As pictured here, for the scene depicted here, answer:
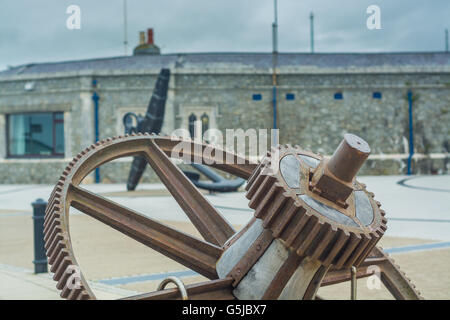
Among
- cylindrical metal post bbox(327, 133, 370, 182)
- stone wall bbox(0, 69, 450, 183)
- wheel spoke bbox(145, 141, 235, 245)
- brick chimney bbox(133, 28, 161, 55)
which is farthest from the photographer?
brick chimney bbox(133, 28, 161, 55)

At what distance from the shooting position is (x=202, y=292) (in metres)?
2.09

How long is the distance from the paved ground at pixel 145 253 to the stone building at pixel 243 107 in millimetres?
9398

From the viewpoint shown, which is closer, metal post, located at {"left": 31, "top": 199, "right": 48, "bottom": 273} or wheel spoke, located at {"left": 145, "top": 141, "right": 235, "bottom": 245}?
wheel spoke, located at {"left": 145, "top": 141, "right": 235, "bottom": 245}

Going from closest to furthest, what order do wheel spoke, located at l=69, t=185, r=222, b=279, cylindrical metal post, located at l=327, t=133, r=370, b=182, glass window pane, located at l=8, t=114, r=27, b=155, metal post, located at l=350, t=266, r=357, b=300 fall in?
cylindrical metal post, located at l=327, t=133, r=370, b=182 < metal post, located at l=350, t=266, r=357, b=300 < wheel spoke, located at l=69, t=185, r=222, b=279 < glass window pane, located at l=8, t=114, r=27, b=155

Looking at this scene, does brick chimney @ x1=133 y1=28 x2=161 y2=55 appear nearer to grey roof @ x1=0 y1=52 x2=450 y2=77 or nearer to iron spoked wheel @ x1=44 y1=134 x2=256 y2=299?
grey roof @ x1=0 y1=52 x2=450 y2=77

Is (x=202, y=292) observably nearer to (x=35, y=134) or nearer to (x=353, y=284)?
(x=353, y=284)

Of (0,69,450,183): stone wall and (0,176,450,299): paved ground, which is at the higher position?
(0,69,450,183): stone wall

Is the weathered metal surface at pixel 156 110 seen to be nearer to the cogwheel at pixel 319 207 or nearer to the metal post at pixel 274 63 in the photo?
the metal post at pixel 274 63

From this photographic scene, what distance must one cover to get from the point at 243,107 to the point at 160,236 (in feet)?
60.7

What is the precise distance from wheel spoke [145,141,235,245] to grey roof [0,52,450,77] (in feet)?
62.6

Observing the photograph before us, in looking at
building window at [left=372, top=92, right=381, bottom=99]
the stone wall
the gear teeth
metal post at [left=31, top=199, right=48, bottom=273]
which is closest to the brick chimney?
the stone wall

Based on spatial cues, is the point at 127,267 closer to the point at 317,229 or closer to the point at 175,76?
the point at 317,229

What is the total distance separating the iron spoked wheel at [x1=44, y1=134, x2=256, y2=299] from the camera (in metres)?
2.14

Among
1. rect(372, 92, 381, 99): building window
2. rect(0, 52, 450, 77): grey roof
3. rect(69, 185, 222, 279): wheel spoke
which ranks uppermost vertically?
rect(0, 52, 450, 77): grey roof
